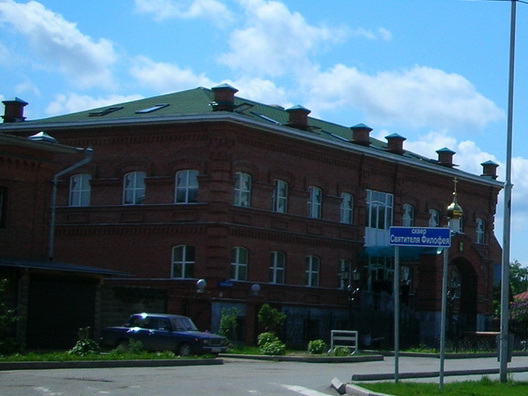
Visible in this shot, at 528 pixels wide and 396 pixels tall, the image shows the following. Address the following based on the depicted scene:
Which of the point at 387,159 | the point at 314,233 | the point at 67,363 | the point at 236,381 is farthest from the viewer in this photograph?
the point at 387,159

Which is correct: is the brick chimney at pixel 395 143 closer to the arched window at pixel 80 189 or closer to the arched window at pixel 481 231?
the arched window at pixel 481 231

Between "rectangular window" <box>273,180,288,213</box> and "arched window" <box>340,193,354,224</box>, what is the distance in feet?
14.2

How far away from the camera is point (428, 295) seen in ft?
167

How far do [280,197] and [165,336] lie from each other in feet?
50.7

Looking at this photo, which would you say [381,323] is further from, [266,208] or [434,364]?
[434,364]

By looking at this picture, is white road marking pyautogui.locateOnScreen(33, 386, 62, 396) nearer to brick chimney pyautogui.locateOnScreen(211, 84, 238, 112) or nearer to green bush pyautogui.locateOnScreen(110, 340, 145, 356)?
green bush pyautogui.locateOnScreen(110, 340, 145, 356)

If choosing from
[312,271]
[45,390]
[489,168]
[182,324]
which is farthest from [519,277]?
[45,390]

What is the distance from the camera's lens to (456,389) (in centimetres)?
2206

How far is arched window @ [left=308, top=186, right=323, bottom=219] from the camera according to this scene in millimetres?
50781

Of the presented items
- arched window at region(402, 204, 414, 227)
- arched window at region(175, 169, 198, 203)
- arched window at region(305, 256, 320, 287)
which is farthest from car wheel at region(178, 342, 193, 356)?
arched window at region(402, 204, 414, 227)

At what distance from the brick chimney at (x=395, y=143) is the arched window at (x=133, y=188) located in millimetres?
15516

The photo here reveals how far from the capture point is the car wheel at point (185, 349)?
3431 centimetres

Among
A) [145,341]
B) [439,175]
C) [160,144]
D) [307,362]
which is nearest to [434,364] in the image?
[307,362]

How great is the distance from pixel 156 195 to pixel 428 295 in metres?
13.8
